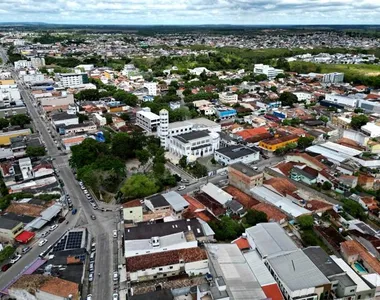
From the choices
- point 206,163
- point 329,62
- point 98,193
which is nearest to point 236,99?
point 206,163

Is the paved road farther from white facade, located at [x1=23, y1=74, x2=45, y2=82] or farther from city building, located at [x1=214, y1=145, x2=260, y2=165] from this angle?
white facade, located at [x1=23, y1=74, x2=45, y2=82]

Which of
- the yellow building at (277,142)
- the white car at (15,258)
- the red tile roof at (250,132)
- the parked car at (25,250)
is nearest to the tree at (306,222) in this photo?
the yellow building at (277,142)

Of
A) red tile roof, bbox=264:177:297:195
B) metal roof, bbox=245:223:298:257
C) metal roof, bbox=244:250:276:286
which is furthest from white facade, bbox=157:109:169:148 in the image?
metal roof, bbox=244:250:276:286

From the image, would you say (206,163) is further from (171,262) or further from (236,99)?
(236,99)

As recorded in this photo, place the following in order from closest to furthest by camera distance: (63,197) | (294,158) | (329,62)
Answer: (63,197), (294,158), (329,62)

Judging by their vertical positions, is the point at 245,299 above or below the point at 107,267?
above
